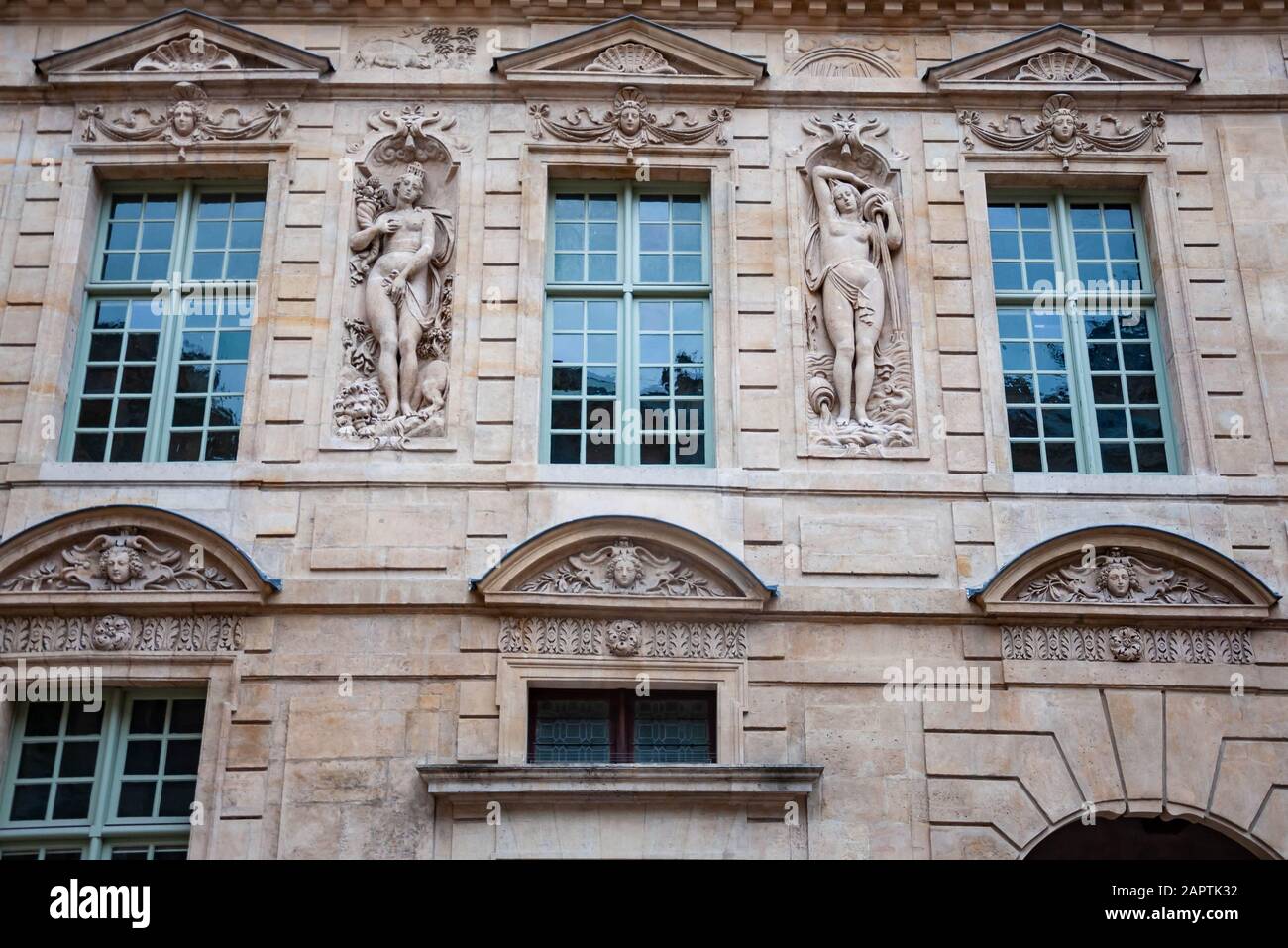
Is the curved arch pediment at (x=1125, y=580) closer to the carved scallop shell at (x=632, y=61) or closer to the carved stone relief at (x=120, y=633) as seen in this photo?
the carved scallop shell at (x=632, y=61)

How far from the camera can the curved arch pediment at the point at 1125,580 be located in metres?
9.47

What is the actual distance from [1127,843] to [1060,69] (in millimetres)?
6741

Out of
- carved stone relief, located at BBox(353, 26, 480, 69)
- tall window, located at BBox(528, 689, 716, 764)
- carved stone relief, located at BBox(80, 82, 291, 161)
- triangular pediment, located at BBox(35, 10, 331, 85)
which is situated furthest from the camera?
carved stone relief, located at BBox(353, 26, 480, 69)

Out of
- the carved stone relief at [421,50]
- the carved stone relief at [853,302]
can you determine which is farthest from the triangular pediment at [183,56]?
the carved stone relief at [853,302]

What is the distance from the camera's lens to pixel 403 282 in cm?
1045

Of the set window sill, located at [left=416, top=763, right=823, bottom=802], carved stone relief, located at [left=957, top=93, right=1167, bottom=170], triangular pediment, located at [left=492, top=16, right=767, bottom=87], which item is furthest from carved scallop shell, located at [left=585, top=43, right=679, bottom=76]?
window sill, located at [left=416, top=763, right=823, bottom=802]

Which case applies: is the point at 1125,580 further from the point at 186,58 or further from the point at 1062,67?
the point at 186,58

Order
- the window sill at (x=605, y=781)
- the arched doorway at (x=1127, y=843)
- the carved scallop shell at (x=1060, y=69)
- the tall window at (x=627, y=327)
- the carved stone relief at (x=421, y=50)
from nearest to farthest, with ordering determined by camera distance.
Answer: the window sill at (x=605, y=781)
the tall window at (x=627, y=327)
the carved scallop shell at (x=1060, y=69)
the carved stone relief at (x=421, y=50)
the arched doorway at (x=1127, y=843)

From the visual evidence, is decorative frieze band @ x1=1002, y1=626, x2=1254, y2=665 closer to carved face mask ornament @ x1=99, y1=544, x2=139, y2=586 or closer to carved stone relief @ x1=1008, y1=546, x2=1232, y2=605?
carved stone relief @ x1=1008, y1=546, x2=1232, y2=605

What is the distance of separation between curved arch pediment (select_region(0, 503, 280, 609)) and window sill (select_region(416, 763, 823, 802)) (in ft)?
6.13

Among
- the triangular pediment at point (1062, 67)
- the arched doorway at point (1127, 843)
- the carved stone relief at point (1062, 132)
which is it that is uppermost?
the triangular pediment at point (1062, 67)

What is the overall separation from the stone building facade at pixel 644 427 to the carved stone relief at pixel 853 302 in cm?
3

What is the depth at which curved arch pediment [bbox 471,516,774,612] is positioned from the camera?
30.9ft
